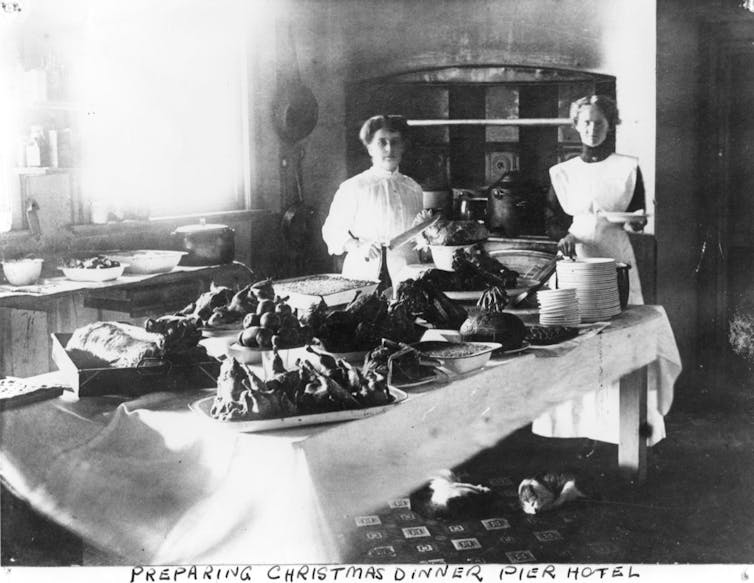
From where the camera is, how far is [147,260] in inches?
179

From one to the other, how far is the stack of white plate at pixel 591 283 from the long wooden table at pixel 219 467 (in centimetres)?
61

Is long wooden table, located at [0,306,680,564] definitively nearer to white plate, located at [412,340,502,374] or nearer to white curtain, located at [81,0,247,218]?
white plate, located at [412,340,502,374]

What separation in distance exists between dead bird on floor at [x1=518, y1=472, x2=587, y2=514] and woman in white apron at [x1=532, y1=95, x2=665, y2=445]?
0.46 m

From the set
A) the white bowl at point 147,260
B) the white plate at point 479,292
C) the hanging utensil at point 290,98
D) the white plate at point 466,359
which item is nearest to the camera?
the white plate at point 466,359

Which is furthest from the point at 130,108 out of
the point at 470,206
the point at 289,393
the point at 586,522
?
the point at 289,393

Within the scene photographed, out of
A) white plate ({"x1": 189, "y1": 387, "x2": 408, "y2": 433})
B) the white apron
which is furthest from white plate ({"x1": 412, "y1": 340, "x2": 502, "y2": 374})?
the white apron

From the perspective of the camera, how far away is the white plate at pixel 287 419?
1875 millimetres

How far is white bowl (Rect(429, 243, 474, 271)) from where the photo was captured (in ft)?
11.0

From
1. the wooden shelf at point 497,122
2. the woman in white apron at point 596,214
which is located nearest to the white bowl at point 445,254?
the woman in white apron at point 596,214

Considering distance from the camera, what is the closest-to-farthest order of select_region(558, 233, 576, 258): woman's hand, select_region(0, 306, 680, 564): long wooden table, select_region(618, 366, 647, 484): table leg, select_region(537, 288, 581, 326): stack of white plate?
select_region(0, 306, 680, 564): long wooden table → select_region(537, 288, 581, 326): stack of white plate → select_region(618, 366, 647, 484): table leg → select_region(558, 233, 576, 258): woman's hand

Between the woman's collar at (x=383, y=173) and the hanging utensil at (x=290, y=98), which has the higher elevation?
the hanging utensil at (x=290, y=98)

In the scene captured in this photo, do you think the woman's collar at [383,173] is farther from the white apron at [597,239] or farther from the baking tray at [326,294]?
the baking tray at [326,294]

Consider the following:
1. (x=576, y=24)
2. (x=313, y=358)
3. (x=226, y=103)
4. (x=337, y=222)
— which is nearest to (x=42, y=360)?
(x=337, y=222)

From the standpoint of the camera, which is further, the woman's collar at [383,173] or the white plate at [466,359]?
the woman's collar at [383,173]
